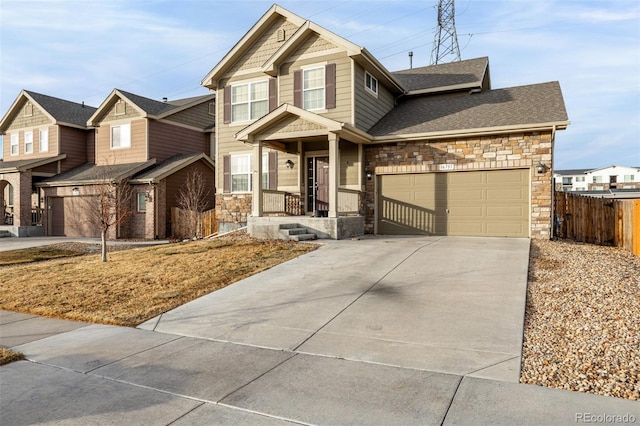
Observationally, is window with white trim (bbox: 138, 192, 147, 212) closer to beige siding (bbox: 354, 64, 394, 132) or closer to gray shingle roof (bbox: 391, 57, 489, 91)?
beige siding (bbox: 354, 64, 394, 132)

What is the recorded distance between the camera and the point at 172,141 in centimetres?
2233

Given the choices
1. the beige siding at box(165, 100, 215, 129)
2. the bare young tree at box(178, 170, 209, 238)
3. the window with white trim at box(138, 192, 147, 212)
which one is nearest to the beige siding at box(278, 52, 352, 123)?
the bare young tree at box(178, 170, 209, 238)

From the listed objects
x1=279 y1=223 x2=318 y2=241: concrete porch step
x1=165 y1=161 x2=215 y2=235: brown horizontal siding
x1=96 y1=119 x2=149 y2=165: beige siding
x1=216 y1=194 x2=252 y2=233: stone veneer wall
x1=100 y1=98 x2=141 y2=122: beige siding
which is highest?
x1=100 y1=98 x2=141 y2=122: beige siding

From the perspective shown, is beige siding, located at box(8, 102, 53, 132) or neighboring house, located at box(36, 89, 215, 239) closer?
neighboring house, located at box(36, 89, 215, 239)

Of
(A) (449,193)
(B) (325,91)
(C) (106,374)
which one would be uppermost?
(B) (325,91)

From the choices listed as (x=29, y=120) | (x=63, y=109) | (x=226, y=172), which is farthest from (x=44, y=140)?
(x=226, y=172)

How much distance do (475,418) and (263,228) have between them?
1009 centimetres

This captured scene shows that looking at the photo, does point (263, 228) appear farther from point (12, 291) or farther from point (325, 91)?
point (12, 291)

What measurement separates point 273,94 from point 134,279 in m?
9.23

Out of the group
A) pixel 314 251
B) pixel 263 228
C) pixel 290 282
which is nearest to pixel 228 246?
pixel 263 228

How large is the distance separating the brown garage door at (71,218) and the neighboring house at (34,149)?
1.06m

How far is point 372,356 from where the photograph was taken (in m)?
4.49

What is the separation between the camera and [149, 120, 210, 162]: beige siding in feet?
69.7

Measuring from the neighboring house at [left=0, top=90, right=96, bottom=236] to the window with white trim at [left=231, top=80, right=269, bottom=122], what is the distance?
1223 centimetres
